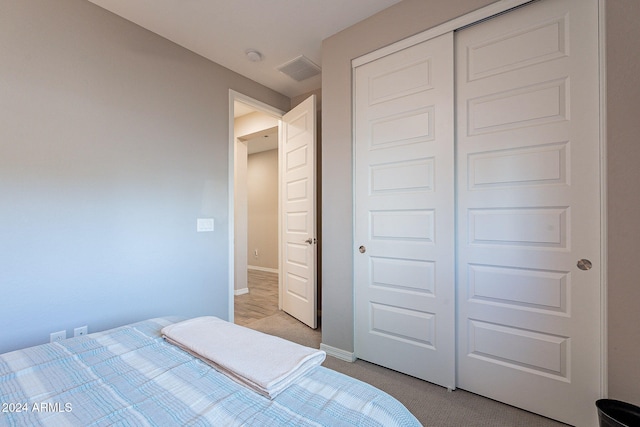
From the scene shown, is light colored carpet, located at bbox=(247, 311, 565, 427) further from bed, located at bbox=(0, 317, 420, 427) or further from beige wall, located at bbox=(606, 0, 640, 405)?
bed, located at bbox=(0, 317, 420, 427)

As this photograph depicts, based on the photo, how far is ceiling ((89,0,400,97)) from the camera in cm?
211

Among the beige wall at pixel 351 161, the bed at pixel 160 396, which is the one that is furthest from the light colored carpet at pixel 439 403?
the bed at pixel 160 396

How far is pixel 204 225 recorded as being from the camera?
274 cm

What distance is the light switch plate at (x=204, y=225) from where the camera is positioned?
2700 mm

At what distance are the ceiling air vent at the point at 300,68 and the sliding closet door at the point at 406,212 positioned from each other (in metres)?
0.78

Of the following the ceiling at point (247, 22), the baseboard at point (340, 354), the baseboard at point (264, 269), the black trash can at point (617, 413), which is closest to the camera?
the black trash can at point (617, 413)

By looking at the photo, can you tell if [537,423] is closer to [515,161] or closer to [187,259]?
[515,161]

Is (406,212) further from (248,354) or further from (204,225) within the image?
(204,225)

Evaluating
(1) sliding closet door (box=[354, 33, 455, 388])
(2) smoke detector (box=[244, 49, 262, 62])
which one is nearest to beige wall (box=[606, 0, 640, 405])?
(1) sliding closet door (box=[354, 33, 455, 388])

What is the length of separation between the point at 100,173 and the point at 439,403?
2.79 m

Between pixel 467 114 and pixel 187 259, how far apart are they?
2.54m

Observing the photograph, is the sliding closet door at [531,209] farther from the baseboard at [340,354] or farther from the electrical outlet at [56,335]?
the electrical outlet at [56,335]

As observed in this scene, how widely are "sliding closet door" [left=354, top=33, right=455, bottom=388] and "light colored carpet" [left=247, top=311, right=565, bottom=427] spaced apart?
8 centimetres

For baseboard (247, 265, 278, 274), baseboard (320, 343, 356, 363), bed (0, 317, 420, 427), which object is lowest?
baseboard (247, 265, 278, 274)
